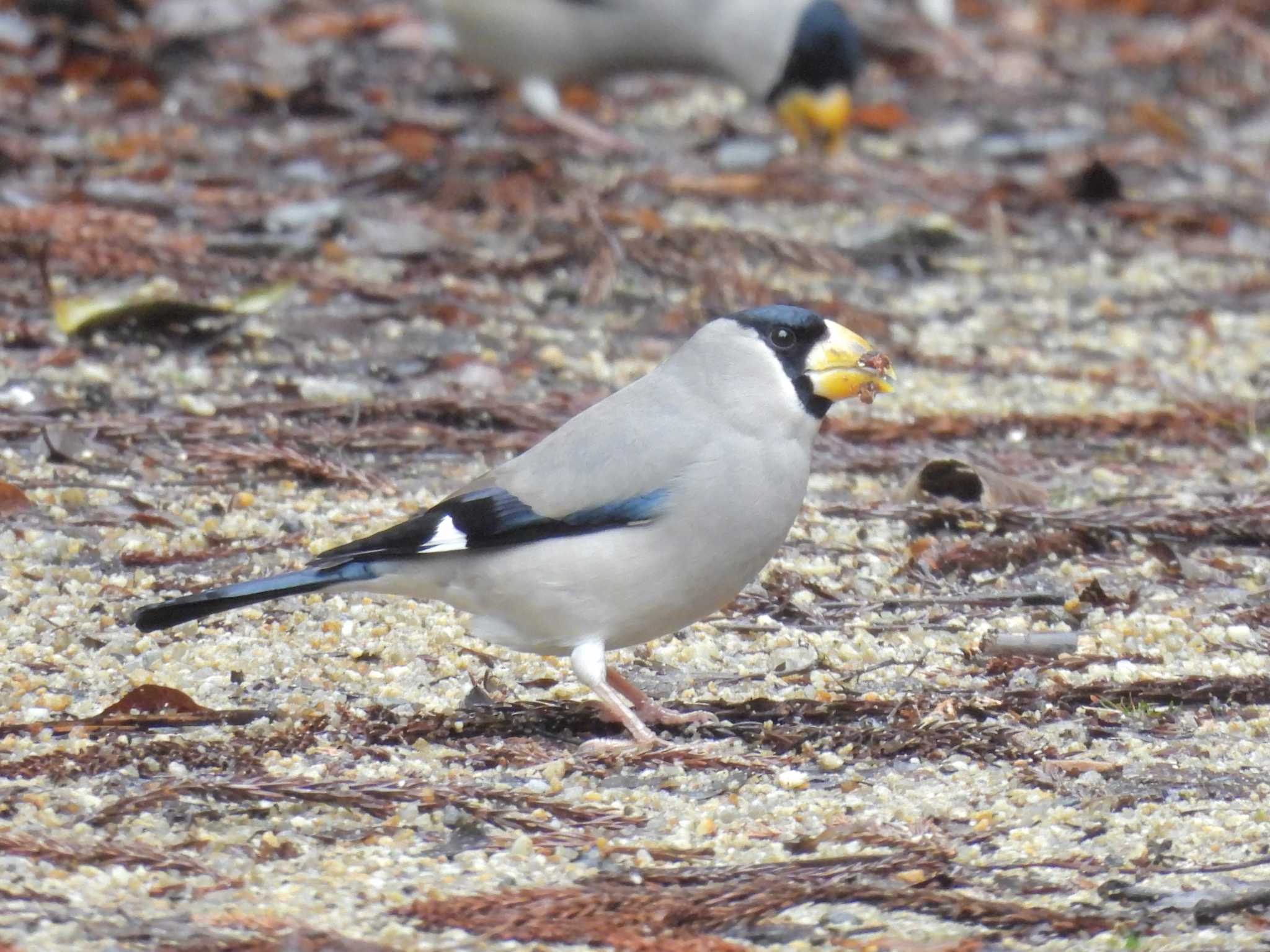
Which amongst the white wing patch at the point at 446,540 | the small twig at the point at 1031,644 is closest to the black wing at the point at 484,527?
the white wing patch at the point at 446,540

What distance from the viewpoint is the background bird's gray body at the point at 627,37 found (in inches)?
340

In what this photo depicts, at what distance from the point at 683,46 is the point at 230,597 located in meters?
6.01

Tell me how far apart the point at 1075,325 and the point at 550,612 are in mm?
3649

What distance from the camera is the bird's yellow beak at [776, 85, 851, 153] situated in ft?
28.2

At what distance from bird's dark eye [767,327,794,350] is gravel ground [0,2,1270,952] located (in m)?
0.61

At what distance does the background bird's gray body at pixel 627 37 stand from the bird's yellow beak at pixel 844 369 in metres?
5.13

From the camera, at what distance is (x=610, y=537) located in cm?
354

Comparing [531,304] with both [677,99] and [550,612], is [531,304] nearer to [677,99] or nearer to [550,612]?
[550,612]

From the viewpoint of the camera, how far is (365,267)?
648 centimetres

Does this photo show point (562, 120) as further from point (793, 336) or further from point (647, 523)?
point (647, 523)

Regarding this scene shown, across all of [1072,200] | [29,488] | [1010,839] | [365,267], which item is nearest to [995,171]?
[1072,200]

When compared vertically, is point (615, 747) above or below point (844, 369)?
below

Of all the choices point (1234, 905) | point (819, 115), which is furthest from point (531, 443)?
point (819, 115)

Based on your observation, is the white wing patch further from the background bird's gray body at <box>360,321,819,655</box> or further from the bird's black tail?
the bird's black tail
